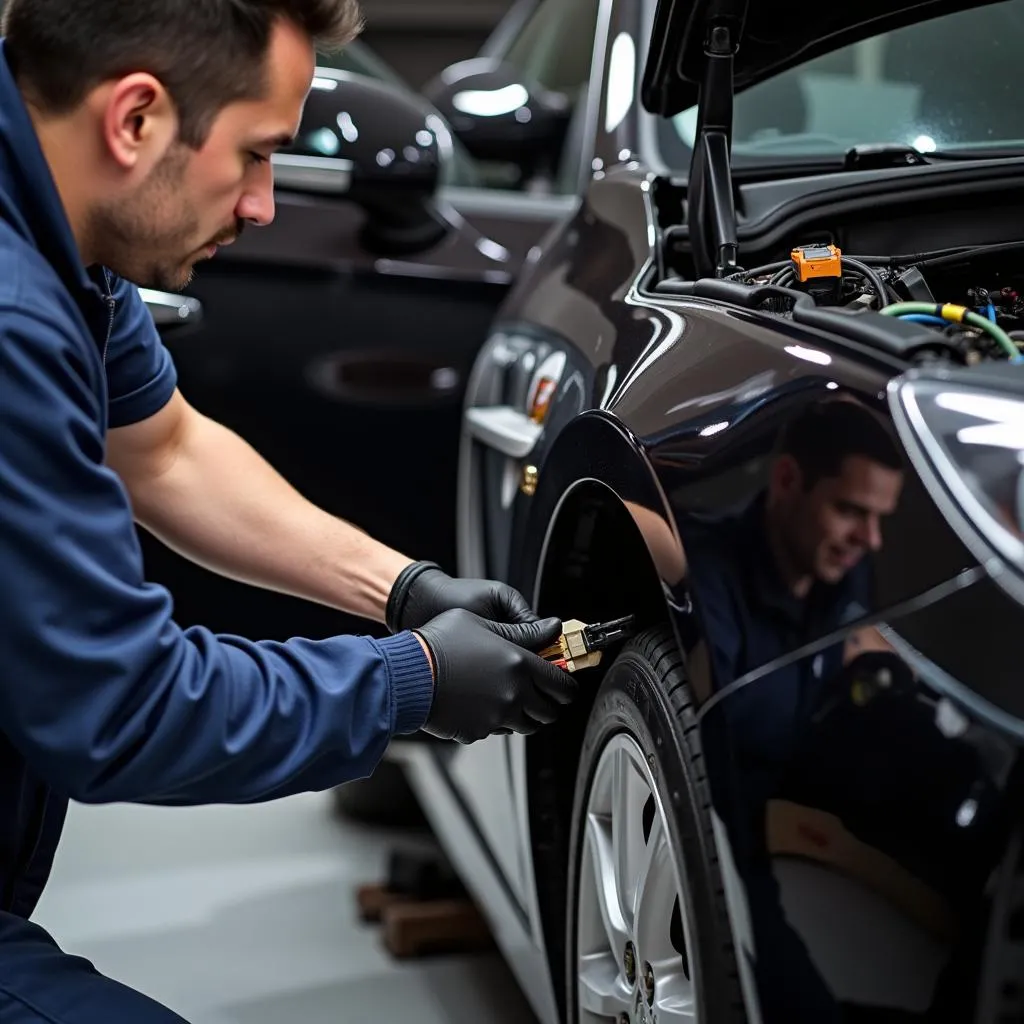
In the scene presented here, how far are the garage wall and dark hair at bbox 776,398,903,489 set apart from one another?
10142 millimetres

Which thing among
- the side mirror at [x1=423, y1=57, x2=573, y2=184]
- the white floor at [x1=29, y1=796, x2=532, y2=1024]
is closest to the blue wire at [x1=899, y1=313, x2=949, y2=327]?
the white floor at [x1=29, y1=796, x2=532, y2=1024]

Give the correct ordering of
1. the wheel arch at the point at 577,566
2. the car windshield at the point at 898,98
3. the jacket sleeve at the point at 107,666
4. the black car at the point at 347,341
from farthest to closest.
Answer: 1. the black car at the point at 347,341
2. the car windshield at the point at 898,98
3. the wheel arch at the point at 577,566
4. the jacket sleeve at the point at 107,666

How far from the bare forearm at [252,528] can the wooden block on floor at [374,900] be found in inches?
33.7

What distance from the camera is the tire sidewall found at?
1096 millimetres

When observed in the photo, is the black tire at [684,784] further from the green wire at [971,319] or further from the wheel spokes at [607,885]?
the green wire at [971,319]

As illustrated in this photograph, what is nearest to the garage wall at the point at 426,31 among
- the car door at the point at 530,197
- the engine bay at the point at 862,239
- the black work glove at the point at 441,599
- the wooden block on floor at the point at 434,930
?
the car door at the point at 530,197

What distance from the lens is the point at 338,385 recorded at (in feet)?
7.57

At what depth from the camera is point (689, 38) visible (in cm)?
161

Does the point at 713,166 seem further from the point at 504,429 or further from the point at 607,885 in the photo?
the point at 607,885

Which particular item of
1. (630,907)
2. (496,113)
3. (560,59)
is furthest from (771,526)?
(560,59)

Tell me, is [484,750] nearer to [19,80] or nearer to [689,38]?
[689,38]

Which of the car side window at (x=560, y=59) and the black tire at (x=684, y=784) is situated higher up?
the car side window at (x=560, y=59)

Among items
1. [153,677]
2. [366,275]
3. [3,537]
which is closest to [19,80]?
[3,537]

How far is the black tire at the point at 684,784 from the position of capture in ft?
3.57
